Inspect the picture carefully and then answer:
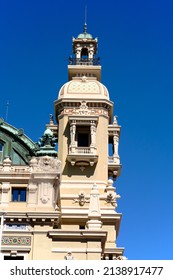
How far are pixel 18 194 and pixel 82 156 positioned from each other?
13.4 m

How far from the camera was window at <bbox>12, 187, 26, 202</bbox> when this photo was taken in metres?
57.9

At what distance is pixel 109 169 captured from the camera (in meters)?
74.8

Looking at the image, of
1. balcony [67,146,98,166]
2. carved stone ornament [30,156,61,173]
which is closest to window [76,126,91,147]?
balcony [67,146,98,166]

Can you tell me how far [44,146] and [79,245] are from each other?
10314 millimetres

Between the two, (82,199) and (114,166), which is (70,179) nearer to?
(82,199)

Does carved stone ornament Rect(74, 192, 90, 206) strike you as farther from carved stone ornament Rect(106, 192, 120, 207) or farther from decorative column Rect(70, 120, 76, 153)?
decorative column Rect(70, 120, 76, 153)

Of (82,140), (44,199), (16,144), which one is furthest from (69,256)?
(82,140)

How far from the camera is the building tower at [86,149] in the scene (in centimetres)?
6719

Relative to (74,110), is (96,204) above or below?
below
